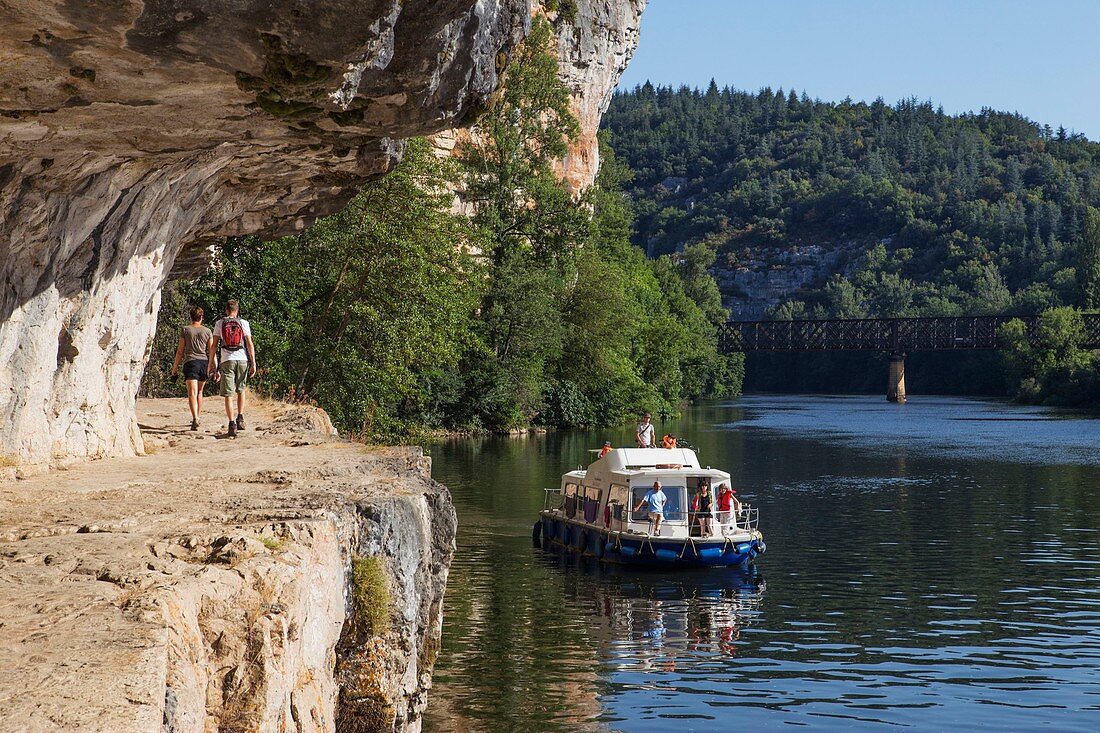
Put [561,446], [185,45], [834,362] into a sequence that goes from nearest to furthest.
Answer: [185,45] < [561,446] < [834,362]

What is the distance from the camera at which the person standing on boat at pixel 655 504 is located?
26734 millimetres

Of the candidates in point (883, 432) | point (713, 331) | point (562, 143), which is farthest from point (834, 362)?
point (562, 143)

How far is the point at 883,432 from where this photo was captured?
7231cm

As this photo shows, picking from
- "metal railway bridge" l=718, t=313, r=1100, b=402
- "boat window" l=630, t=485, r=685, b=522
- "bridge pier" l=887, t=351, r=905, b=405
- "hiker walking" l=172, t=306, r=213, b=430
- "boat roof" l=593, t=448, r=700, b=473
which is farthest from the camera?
"metal railway bridge" l=718, t=313, r=1100, b=402

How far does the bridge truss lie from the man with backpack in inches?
4780

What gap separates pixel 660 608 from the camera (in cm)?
2295

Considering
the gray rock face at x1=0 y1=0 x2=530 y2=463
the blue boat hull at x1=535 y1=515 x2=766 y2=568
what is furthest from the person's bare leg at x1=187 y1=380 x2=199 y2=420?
the blue boat hull at x1=535 y1=515 x2=766 y2=568

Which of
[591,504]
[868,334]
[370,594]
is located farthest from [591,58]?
[370,594]

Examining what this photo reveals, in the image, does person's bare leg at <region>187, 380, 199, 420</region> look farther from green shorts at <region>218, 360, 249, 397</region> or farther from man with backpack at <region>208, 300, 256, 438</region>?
green shorts at <region>218, 360, 249, 397</region>

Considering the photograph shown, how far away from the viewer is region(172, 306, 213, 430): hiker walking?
18094 millimetres

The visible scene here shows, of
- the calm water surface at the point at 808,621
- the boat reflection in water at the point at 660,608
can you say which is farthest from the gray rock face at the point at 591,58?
the boat reflection in water at the point at 660,608

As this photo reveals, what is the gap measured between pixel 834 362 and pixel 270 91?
178045 millimetres

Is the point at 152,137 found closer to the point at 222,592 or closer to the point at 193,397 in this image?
the point at 222,592

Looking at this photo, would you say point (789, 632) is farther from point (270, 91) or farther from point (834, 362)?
point (834, 362)
